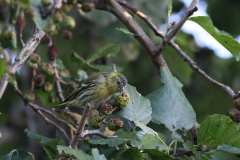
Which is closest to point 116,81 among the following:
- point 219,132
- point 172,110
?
point 172,110

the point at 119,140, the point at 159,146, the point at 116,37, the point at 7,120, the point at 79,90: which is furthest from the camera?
the point at 7,120

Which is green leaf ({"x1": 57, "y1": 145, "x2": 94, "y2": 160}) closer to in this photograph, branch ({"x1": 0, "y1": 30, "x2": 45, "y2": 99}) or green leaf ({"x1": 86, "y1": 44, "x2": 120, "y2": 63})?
branch ({"x1": 0, "y1": 30, "x2": 45, "y2": 99})

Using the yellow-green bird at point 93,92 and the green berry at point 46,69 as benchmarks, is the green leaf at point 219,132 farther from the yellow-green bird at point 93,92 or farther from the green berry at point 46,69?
the green berry at point 46,69

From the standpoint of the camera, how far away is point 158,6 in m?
4.72

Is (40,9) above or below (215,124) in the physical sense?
above

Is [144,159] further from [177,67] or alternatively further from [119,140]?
[177,67]

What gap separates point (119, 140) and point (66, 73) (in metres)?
1.87

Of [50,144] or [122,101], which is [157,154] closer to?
[122,101]

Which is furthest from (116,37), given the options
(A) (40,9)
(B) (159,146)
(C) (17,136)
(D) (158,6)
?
(A) (40,9)

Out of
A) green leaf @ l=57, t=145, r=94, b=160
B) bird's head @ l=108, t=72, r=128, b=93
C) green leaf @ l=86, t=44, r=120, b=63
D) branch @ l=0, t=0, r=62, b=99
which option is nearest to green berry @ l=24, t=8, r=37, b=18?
branch @ l=0, t=0, r=62, b=99

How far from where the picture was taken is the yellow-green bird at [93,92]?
10.4ft

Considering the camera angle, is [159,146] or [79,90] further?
[79,90]

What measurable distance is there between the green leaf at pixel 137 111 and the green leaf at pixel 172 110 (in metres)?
0.13

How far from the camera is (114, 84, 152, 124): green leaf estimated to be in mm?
1951
